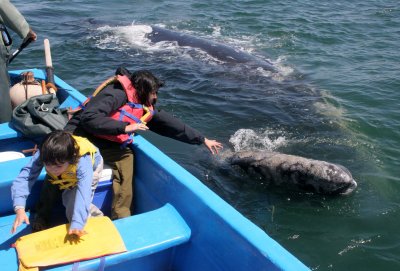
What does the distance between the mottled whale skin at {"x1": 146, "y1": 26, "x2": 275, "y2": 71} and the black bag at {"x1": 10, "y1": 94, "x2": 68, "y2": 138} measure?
7681 mm

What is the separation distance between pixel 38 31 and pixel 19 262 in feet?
43.8

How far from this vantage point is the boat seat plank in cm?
353

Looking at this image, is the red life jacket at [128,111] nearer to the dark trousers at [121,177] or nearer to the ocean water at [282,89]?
the dark trousers at [121,177]

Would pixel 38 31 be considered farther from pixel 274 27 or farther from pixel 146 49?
pixel 274 27

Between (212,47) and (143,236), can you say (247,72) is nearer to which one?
(212,47)

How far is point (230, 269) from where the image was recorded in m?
3.61

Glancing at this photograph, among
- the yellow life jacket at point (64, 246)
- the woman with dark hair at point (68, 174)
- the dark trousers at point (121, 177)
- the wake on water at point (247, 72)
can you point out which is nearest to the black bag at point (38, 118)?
the dark trousers at point (121, 177)

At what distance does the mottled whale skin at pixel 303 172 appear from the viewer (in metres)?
6.47

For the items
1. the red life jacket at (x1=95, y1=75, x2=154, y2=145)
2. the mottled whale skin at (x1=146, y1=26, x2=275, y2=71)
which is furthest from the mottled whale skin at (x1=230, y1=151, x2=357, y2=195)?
the mottled whale skin at (x1=146, y1=26, x2=275, y2=71)

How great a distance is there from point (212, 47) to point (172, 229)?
10.1 m

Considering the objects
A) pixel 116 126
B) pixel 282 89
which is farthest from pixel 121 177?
pixel 282 89

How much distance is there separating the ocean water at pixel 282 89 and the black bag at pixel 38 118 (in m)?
2.58

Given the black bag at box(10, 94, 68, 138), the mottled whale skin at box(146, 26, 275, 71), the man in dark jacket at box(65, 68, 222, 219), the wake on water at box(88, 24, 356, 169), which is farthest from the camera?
the mottled whale skin at box(146, 26, 275, 71)

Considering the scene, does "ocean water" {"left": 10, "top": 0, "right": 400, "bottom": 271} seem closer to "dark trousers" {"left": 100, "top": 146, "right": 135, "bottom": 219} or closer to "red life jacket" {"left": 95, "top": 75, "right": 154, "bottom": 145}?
"dark trousers" {"left": 100, "top": 146, "right": 135, "bottom": 219}
